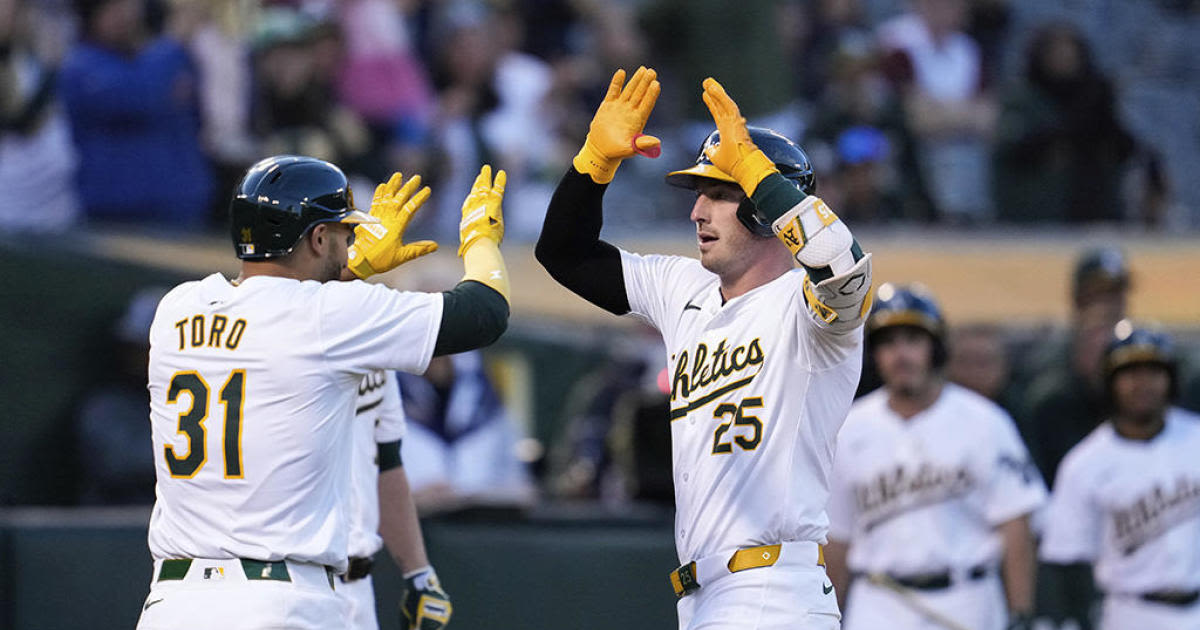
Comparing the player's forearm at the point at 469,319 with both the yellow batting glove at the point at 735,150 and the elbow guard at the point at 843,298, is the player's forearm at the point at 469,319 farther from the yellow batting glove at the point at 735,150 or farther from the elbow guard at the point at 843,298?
the elbow guard at the point at 843,298

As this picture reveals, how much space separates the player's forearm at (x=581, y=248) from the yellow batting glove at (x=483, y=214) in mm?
156

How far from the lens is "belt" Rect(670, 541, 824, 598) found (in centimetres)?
466

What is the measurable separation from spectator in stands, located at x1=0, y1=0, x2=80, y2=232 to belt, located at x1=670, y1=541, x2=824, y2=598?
5439mm

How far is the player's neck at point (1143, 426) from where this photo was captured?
24.7 ft

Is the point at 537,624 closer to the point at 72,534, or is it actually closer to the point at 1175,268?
the point at 72,534

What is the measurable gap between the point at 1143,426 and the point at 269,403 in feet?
14.3

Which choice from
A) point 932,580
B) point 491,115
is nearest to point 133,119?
point 491,115

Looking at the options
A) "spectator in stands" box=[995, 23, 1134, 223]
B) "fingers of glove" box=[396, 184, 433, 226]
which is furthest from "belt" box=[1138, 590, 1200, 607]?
"spectator in stands" box=[995, 23, 1134, 223]

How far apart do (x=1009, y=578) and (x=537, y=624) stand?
209 cm

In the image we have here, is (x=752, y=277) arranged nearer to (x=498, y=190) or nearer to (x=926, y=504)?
(x=498, y=190)

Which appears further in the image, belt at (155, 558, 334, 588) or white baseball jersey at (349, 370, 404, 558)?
white baseball jersey at (349, 370, 404, 558)

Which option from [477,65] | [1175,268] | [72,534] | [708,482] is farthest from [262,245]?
[1175,268]

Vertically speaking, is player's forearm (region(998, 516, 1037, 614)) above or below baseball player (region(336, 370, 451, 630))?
below

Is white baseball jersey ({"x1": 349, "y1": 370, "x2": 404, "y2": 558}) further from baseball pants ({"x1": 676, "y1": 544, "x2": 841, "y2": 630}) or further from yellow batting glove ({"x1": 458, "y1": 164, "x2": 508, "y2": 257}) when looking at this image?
baseball pants ({"x1": 676, "y1": 544, "x2": 841, "y2": 630})
